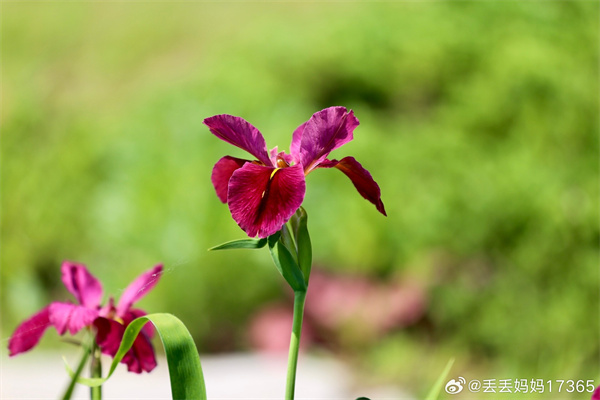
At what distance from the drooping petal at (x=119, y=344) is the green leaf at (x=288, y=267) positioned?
0.13m

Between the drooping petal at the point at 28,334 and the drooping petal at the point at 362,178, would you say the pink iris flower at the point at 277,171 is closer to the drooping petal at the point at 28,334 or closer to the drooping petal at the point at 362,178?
the drooping petal at the point at 362,178

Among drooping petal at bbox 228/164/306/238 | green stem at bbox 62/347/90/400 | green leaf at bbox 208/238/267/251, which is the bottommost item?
green stem at bbox 62/347/90/400

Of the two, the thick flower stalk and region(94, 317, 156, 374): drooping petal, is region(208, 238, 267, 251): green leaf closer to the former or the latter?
the thick flower stalk

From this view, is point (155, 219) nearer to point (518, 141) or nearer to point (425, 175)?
point (425, 175)

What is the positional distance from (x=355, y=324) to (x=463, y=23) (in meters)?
1.16

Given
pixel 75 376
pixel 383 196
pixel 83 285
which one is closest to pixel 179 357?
pixel 75 376

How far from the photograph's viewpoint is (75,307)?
1.65ft

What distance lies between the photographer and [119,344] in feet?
1.60

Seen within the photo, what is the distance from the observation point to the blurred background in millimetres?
1876

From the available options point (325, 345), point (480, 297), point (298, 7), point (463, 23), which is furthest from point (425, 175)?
point (298, 7)

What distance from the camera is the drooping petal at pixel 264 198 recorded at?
400mm

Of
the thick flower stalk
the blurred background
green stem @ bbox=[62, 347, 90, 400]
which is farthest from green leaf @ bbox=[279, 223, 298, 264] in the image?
the blurred background

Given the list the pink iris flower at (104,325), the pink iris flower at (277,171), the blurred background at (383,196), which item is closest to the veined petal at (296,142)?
the pink iris flower at (277,171)

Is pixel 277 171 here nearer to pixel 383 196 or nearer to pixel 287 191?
pixel 287 191
